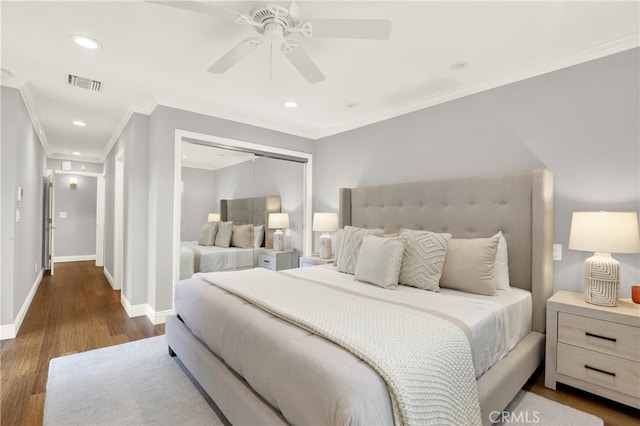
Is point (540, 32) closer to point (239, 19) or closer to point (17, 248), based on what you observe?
point (239, 19)

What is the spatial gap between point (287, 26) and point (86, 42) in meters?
1.60

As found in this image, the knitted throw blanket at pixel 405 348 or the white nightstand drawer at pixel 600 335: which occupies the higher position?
the knitted throw blanket at pixel 405 348

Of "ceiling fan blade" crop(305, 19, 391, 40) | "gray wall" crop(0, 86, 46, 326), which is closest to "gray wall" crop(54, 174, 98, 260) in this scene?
"gray wall" crop(0, 86, 46, 326)

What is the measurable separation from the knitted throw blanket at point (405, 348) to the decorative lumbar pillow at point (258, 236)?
2.45 metres

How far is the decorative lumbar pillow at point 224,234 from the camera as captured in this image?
3900 mm

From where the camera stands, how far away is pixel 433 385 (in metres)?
1.21

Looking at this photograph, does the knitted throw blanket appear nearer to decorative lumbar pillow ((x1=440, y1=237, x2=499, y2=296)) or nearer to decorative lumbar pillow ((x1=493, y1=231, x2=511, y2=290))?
decorative lumbar pillow ((x1=440, y1=237, x2=499, y2=296))

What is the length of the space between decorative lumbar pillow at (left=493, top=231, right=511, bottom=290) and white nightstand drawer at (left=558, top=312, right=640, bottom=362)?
1.34ft

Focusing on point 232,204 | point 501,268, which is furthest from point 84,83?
point 501,268

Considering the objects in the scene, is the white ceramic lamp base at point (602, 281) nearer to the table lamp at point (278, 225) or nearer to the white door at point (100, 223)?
the table lamp at point (278, 225)

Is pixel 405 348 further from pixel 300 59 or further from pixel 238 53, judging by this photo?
pixel 238 53

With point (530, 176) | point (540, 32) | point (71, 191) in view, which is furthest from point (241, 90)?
point (71, 191)

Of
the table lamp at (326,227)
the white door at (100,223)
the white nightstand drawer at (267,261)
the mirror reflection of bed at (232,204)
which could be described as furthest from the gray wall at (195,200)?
the white door at (100,223)

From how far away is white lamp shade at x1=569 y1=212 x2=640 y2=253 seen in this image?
1.95 metres
